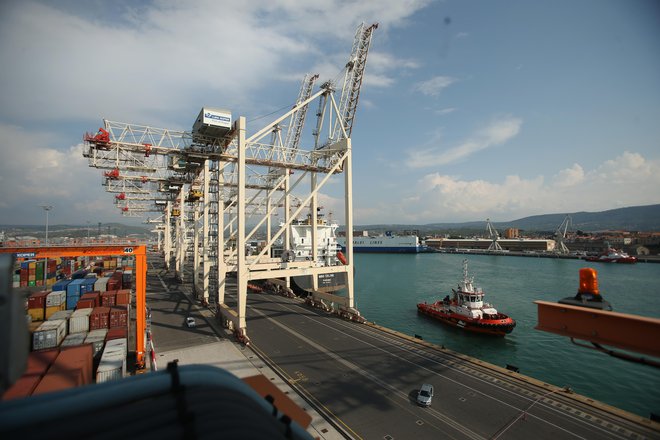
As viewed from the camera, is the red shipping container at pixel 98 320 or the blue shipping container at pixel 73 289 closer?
the red shipping container at pixel 98 320

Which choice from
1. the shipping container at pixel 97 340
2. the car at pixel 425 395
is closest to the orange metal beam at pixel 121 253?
the shipping container at pixel 97 340

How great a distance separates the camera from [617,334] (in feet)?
16.9

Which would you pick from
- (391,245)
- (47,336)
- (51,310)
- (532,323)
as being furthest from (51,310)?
(391,245)

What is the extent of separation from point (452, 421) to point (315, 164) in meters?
21.0

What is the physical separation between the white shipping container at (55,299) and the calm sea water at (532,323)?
25.6m

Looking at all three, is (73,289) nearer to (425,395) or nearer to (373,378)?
(373,378)

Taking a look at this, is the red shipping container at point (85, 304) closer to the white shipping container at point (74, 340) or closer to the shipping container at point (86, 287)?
the shipping container at point (86, 287)

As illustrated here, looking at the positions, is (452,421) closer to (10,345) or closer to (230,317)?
(10,345)

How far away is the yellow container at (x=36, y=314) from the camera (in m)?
21.0

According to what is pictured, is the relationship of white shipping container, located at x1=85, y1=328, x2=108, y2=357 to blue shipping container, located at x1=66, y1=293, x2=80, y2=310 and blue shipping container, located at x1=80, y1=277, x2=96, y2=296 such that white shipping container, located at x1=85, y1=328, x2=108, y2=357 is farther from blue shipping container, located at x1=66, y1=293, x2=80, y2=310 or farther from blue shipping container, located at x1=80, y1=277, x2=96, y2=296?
blue shipping container, located at x1=80, y1=277, x2=96, y2=296

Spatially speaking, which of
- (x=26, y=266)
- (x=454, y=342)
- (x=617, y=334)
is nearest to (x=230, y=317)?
(x=454, y=342)

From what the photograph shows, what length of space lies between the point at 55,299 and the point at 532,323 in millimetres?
39154

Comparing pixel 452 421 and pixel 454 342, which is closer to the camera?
pixel 452 421

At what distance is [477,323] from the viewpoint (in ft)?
84.7
